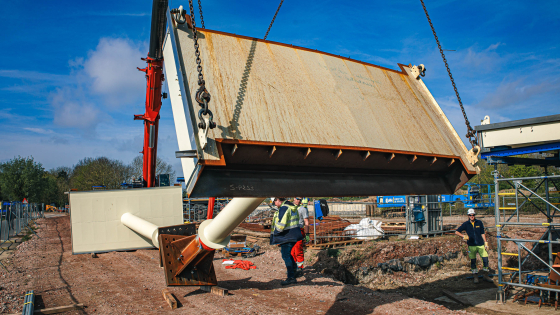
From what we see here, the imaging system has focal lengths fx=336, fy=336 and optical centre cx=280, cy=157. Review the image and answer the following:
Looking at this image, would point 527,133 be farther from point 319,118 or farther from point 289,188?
point 289,188

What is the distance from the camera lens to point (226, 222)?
4.47m

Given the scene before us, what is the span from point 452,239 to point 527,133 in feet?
20.2

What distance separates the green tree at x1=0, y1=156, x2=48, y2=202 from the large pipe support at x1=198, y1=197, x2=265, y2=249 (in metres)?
43.6

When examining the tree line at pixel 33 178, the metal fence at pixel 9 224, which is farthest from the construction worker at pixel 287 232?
the tree line at pixel 33 178

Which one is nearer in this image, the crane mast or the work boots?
the work boots

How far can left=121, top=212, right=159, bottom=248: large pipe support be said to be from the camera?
615cm

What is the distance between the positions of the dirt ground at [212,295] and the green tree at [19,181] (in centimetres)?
3570

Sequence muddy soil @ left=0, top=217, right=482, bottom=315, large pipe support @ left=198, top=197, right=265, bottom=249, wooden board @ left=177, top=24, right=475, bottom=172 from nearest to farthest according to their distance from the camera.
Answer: wooden board @ left=177, top=24, right=475, bottom=172
large pipe support @ left=198, top=197, right=265, bottom=249
muddy soil @ left=0, top=217, right=482, bottom=315

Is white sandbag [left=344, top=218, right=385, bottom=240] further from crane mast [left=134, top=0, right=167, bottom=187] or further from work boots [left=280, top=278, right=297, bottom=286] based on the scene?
crane mast [left=134, top=0, right=167, bottom=187]

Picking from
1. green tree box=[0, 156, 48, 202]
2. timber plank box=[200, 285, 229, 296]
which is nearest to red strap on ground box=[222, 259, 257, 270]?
timber plank box=[200, 285, 229, 296]

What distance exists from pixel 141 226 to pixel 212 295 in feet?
6.24

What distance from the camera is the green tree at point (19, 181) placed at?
38500 mm

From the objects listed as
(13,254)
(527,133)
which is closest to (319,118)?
(527,133)

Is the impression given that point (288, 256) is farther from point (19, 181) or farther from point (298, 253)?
point (19, 181)
